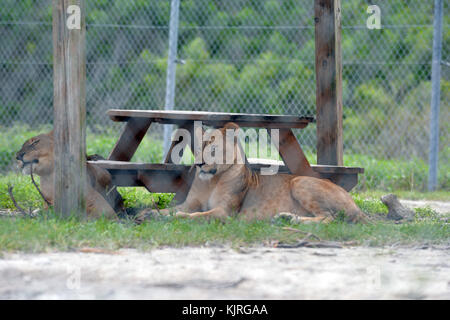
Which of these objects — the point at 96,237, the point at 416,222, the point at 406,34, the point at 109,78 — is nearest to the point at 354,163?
the point at 406,34

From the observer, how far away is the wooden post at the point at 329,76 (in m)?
6.16

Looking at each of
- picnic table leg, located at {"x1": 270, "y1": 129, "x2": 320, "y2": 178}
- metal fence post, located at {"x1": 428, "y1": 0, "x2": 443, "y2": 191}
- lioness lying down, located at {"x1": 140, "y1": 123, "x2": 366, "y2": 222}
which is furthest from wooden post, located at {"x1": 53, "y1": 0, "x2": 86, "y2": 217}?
metal fence post, located at {"x1": 428, "y1": 0, "x2": 443, "y2": 191}

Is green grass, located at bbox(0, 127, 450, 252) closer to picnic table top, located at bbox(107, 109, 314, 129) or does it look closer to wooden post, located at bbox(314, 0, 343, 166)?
wooden post, located at bbox(314, 0, 343, 166)

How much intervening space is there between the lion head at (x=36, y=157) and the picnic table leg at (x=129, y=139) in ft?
3.70

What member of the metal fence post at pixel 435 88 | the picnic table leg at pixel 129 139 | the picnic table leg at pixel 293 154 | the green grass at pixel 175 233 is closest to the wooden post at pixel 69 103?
the green grass at pixel 175 233

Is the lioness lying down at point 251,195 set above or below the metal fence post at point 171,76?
below

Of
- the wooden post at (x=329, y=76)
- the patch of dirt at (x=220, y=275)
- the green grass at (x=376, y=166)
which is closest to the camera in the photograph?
the patch of dirt at (x=220, y=275)

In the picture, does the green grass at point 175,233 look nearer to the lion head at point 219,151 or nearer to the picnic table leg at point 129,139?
the lion head at point 219,151

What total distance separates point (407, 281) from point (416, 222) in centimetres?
255

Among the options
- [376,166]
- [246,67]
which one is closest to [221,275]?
[376,166]

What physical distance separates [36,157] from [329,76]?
2.78m

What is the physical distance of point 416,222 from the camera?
18.3 ft

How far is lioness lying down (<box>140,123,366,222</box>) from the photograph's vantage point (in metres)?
5.20

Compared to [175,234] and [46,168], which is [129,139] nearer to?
[46,168]
